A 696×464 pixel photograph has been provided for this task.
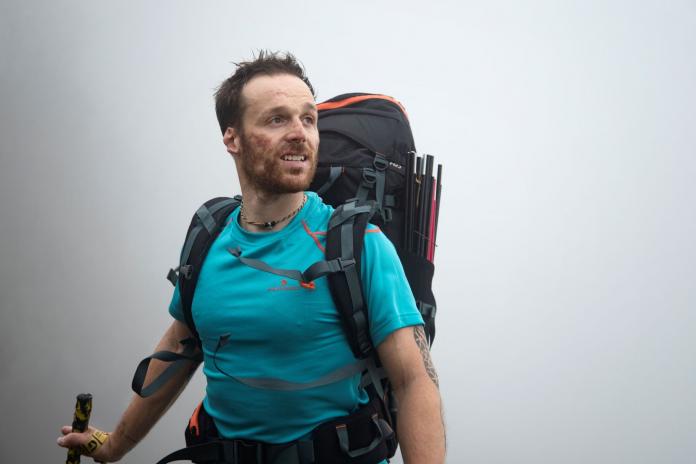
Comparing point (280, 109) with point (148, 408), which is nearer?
point (280, 109)

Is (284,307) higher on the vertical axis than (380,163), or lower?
lower

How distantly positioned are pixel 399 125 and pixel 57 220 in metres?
1.91

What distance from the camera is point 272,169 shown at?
1136 millimetres

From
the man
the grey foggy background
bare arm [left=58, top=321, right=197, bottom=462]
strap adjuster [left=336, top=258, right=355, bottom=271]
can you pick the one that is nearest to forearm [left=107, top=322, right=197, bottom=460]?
→ bare arm [left=58, top=321, right=197, bottom=462]

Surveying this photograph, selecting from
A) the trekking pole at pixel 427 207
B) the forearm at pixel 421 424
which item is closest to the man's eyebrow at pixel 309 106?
the trekking pole at pixel 427 207

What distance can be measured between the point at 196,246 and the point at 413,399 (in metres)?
0.54

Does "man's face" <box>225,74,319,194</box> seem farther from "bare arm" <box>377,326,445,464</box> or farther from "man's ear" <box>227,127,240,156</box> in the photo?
"bare arm" <box>377,326,445,464</box>

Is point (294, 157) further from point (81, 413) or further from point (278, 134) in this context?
point (81, 413)

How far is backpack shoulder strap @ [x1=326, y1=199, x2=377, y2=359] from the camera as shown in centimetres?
104

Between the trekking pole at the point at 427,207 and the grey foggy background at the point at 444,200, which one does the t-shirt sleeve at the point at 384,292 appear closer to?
the trekking pole at the point at 427,207

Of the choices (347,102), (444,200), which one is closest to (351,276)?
(347,102)

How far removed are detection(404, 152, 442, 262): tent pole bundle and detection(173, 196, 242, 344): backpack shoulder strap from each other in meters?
0.39

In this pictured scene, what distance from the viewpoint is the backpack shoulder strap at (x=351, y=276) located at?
1044mm

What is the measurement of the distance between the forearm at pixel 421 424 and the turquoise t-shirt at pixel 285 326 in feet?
0.33
